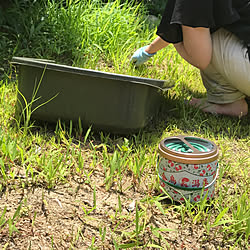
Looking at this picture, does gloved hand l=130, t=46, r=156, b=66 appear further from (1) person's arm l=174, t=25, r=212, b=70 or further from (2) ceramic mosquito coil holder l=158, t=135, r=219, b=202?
(2) ceramic mosquito coil holder l=158, t=135, r=219, b=202

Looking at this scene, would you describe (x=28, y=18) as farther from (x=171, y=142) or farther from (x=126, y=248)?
(x=126, y=248)

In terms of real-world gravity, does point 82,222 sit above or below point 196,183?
below

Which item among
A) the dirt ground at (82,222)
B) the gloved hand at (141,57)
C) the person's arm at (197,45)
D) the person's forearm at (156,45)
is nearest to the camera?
the dirt ground at (82,222)

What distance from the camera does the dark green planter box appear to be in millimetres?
1392

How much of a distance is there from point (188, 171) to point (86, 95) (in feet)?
1.82

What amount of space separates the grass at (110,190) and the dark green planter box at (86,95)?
2.7 inches

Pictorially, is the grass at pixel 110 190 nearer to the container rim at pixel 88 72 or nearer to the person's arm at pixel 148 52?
the container rim at pixel 88 72

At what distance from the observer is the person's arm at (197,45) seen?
1641 millimetres

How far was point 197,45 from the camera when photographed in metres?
1.69

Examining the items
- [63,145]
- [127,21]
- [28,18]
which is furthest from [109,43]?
[63,145]

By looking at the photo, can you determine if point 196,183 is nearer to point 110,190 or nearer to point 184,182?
point 184,182

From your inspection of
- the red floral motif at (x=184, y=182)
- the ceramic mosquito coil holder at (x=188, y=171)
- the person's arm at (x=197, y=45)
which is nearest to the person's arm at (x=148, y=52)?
the person's arm at (x=197, y=45)

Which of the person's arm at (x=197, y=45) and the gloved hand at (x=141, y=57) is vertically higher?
the person's arm at (x=197, y=45)

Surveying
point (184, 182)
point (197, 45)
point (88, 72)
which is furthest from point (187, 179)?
point (197, 45)
